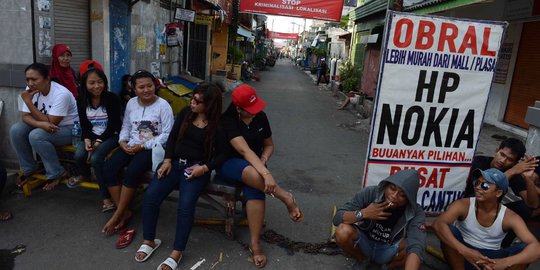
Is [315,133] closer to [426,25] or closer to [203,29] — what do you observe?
[426,25]

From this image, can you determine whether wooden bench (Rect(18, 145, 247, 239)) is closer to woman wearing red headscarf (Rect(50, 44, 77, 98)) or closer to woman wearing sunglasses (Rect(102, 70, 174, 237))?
woman wearing sunglasses (Rect(102, 70, 174, 237))

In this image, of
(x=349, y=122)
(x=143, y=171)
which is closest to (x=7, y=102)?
(x=143, y=171)

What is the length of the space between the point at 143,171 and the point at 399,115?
97.6 inches

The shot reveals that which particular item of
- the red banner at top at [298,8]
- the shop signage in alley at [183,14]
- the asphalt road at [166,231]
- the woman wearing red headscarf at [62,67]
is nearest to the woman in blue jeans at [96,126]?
the asphalt road at [166,231]

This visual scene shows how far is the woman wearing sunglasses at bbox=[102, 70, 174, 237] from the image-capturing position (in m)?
3.64

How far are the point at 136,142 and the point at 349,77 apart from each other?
1289 centimetres

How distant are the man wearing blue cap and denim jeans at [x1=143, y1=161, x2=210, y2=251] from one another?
2.03m

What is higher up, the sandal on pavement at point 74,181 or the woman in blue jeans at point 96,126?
the woman in blue jeans at point 96,126

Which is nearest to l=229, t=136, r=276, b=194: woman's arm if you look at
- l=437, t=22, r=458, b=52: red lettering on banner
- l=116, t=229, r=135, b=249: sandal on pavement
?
l=116, t=229, r=135, b=249: sandal on pavement

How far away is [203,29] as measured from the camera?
1411 centimetres

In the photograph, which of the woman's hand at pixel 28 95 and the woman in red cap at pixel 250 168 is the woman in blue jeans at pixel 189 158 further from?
the woman's hand at pixel 28 95

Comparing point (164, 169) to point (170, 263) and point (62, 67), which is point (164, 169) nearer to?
point (170, 263)

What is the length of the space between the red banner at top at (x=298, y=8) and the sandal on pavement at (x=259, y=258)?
29.0 ft

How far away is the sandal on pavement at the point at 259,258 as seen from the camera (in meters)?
3.31
